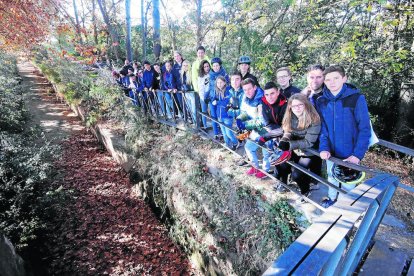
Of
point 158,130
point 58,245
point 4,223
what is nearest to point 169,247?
point 58,245

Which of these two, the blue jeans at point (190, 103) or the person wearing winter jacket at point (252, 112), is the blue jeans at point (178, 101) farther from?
the person wearing winter jacket at point (252, 112)

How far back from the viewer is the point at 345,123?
264cm

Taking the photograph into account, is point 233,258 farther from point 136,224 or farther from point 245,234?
point 136,224

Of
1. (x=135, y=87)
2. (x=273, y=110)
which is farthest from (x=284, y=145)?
(x=135, y=87)

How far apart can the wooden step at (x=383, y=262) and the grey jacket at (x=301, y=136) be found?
3.95ft

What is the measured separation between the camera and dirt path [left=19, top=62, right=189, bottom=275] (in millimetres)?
4852

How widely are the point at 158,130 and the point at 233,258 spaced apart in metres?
4.88

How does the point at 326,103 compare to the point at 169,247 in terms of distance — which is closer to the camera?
the point at 326,103

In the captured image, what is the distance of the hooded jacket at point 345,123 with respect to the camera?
2.54 m

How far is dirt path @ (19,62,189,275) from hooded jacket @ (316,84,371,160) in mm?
3740

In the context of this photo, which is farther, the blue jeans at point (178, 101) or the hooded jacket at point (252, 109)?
the blue jeans at point (178, 101)

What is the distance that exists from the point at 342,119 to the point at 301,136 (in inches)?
20.4

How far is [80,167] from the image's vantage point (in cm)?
817

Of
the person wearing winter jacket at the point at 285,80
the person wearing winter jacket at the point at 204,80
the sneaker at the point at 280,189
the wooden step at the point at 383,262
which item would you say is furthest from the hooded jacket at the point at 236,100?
A: the wooden step at the point at 383,262
